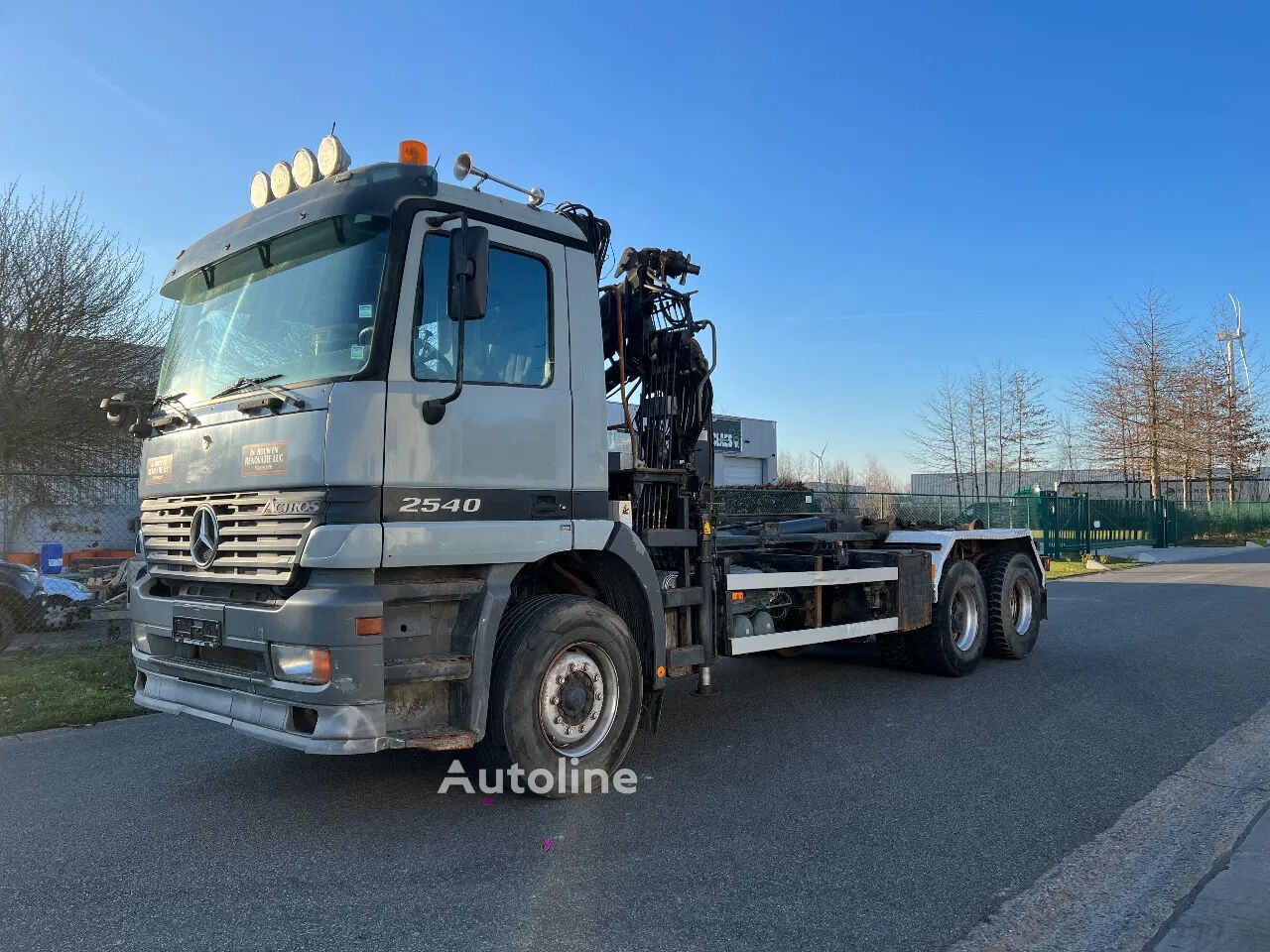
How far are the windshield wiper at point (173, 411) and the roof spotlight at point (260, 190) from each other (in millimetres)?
1166

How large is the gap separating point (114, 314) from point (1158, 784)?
14.6m

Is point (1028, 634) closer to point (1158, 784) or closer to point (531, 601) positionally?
point (1158, 784)

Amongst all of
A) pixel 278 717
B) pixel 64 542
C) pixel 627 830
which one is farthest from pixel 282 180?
pixel 64 542

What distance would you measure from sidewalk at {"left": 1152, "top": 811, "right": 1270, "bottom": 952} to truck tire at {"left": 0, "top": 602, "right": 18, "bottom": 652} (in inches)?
388

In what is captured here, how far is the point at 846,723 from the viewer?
21.1 ft

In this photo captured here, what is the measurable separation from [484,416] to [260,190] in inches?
78.4

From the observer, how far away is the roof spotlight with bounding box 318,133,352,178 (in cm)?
469

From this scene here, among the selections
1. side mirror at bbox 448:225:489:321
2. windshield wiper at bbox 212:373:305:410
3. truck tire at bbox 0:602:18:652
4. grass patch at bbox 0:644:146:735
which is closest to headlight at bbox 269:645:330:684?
windshield wiper at bbox 212:373:305:410

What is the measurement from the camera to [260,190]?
5.20 meters

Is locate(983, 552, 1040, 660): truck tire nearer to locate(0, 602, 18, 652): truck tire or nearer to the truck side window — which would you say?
the truck side window

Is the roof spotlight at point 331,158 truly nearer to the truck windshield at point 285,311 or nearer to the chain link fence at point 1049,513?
the truck windshield at point 285,311

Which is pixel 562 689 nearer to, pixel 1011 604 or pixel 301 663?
pixel 301 663

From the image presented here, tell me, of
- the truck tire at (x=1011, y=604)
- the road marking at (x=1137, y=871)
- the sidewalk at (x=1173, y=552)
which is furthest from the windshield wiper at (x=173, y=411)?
the sidewalk at (x=1173, y=552)

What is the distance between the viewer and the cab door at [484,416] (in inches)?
169
